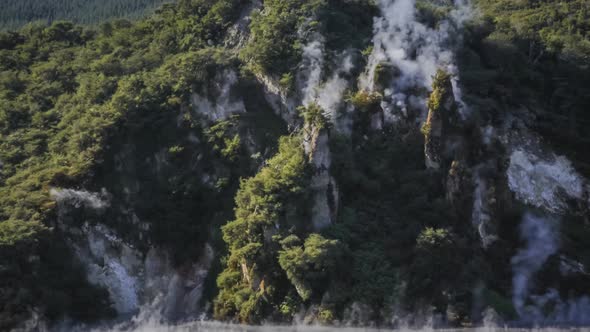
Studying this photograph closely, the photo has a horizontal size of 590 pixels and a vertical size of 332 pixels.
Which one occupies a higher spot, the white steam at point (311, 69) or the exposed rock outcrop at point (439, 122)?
the white steam at point (311, 69)

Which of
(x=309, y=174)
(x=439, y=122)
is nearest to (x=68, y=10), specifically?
(x=309, y=174)

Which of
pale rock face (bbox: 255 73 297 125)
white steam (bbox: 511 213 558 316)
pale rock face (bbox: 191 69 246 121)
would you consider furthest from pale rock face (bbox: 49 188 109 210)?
white steam (bbox: 511 213 558 316)

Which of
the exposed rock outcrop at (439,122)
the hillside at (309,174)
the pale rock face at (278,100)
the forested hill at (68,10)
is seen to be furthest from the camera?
the forested hill at (68,10)

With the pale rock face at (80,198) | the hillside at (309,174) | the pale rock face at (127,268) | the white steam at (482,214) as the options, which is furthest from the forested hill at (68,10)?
the white steam at (482,214)

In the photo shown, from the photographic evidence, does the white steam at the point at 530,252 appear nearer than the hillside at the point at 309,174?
No

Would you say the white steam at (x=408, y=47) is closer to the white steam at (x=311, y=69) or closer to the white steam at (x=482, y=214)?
the white steam at (x=311, y=69)

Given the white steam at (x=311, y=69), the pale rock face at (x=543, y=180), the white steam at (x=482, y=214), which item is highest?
the white steam at (x=311, y=69)

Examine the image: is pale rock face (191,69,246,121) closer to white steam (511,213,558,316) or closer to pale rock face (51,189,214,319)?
pale rock face (51,189,214,319)
